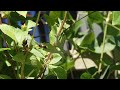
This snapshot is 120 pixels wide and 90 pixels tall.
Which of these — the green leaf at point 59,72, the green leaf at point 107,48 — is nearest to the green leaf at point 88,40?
the green leaf at point 107,48

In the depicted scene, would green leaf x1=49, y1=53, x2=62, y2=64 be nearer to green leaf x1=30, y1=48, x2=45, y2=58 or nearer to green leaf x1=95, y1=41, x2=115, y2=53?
green leaf x1=30, y1=48, x2=45, y2=58

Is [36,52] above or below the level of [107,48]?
above

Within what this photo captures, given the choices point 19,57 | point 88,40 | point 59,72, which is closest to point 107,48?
point 88,40

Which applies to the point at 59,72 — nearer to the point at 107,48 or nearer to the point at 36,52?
the point at 36,52

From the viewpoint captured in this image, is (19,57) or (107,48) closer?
(19,57)

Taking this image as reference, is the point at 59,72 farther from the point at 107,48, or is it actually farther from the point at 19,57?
the point at 107,48

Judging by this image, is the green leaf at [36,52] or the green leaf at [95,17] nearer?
the green leaf at [36,52]

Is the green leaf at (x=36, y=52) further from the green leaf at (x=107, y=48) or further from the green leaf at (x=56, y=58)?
the green leaf at (x=107, y=48)

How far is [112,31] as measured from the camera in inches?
42.1

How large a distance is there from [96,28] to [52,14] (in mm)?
617

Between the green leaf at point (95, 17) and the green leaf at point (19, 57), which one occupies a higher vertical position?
the green leaf at point (95, 17)

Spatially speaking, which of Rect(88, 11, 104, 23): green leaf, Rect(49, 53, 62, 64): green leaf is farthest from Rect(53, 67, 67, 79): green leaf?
Rect(88, 11, 104, 23): green leaf
